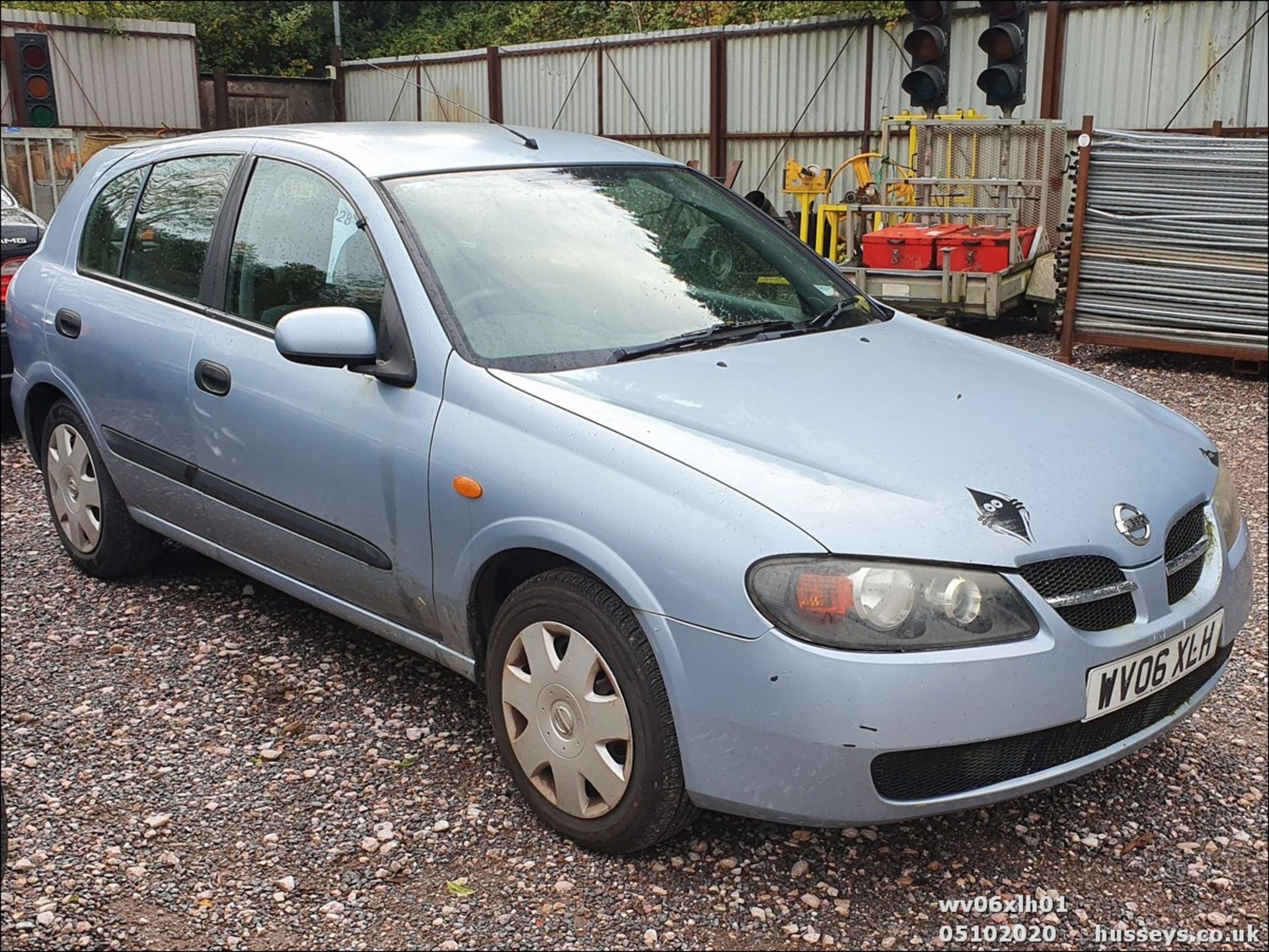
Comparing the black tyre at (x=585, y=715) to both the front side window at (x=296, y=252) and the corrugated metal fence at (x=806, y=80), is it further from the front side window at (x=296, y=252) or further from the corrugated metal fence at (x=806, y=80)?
the corrugated metal fence at (x=806, y=80)

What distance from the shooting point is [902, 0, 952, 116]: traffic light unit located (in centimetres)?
1155

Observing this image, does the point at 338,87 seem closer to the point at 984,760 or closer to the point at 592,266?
the point at 592,266

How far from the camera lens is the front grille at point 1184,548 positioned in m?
2.88

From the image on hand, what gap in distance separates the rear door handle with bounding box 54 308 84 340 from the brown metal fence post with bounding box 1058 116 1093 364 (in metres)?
7.13

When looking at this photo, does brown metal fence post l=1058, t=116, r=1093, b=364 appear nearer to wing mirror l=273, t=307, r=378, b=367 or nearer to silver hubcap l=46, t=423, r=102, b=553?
silver hubcap l=46, t=423, r=102, b=553

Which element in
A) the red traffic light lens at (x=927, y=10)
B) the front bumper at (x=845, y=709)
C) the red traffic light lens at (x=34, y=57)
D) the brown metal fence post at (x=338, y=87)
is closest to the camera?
the front bumper at (x=845, y=709)

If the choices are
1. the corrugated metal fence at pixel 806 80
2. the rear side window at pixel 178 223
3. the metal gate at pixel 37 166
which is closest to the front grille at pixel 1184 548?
the rear side window at pixel 178 223

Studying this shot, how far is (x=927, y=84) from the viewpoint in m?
11.6

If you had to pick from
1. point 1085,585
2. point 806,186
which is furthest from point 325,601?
point 806,186

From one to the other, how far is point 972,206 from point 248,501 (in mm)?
9643

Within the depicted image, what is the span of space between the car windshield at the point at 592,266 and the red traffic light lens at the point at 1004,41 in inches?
318

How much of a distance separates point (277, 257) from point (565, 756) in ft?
5.90

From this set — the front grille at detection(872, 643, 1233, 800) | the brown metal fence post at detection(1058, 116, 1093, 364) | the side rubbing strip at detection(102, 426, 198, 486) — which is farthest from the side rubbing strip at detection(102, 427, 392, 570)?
the brown metal fence post at detection(1058, 116, 1093, 364)

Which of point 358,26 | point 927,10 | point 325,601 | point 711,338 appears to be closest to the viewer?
point 711,338
